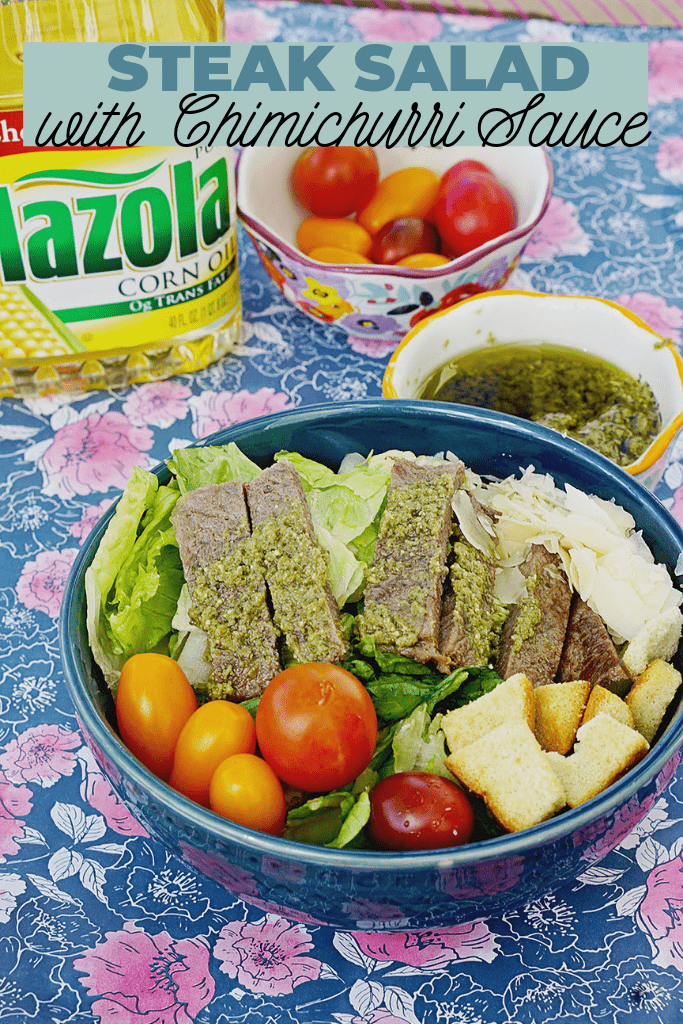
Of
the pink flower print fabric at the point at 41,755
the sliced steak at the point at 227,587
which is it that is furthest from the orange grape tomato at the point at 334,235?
the pink flower print fabric at the point at 41,755

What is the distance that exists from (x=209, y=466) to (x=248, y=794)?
1.47 feet

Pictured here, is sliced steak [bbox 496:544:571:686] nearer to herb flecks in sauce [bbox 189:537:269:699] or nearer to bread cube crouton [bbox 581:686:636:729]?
bread cube crouton [bbox 581:686:636:729]

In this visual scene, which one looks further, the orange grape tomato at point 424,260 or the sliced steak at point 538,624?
the orange grape tomato at point 424,260

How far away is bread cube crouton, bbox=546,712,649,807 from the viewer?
87 cm

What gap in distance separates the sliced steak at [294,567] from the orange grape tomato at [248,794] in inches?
6.5

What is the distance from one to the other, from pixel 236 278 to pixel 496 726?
3.24ft

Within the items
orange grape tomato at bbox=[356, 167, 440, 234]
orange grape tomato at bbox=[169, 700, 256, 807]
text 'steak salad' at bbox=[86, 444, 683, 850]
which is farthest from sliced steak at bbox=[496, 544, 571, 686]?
orange grape tomato at bbox=[356, 167, 440, 234]

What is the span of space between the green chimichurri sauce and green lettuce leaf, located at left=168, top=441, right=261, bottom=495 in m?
0.37

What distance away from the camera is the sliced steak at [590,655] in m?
1.02

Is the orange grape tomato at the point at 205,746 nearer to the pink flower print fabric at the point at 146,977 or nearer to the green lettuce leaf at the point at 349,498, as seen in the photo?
the pink flower print fabric at the point at 146,977

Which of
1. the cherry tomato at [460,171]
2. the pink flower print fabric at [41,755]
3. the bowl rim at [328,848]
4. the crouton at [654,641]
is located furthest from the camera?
the cherry tomato at [460,171]

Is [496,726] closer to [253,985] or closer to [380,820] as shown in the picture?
[380,820]

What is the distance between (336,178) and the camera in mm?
1709

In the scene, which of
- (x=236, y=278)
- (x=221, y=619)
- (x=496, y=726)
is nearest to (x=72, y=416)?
(x=236, y=278)
